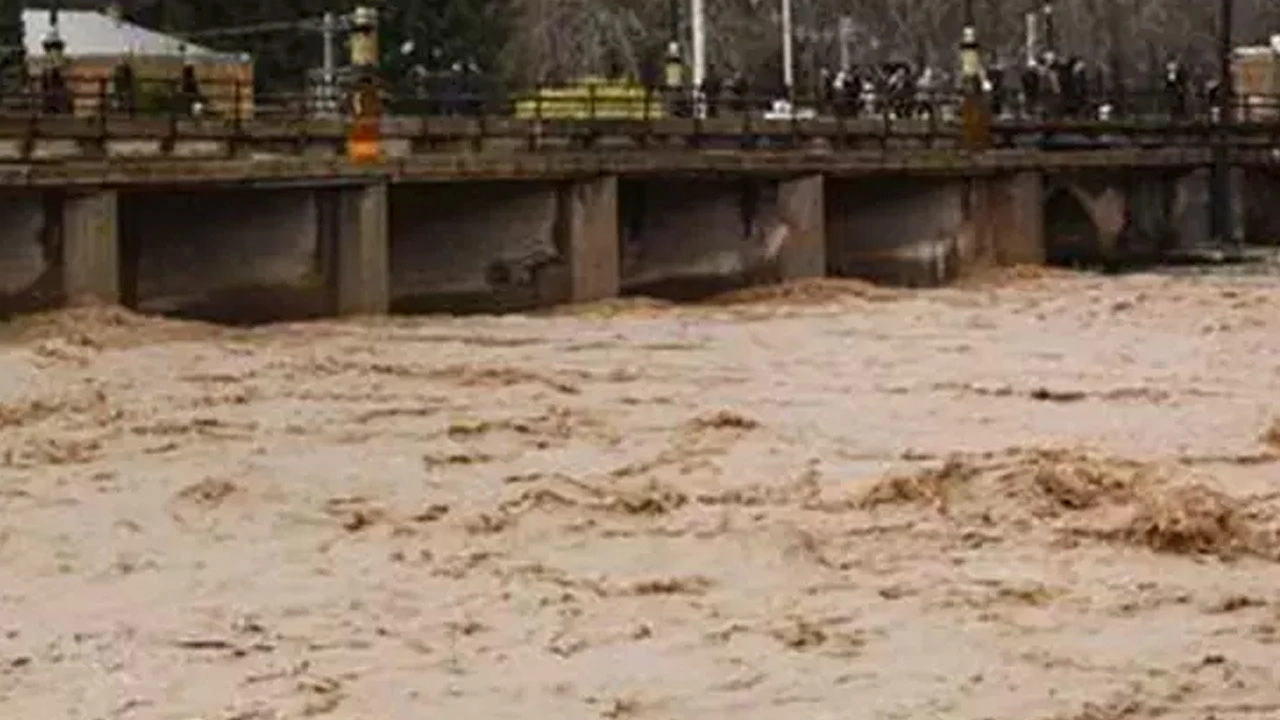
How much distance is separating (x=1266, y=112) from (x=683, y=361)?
48.3 meters

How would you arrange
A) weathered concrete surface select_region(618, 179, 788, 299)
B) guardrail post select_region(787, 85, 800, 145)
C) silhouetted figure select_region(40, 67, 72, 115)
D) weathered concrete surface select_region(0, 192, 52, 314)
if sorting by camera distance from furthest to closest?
guardrail post select_region(787, 85, 800, 145) → weathered concrete surface select_region(618, 179, 788, 299) → silhouetted figure select_region(40, 67, 72, 115) → weathered concrete surface select_region(0, 192, 52, 314)

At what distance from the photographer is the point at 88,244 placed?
126ft

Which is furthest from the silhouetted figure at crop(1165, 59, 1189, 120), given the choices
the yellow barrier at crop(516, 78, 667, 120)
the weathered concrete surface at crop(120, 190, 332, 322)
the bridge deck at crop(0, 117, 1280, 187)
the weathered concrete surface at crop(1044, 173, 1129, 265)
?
the weathered concrete surface at crop(120, 190, 332, 322)

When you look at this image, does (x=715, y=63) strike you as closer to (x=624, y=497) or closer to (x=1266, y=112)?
(x=1266, y=112)

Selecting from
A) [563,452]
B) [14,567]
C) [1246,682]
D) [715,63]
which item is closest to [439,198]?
[563,452]

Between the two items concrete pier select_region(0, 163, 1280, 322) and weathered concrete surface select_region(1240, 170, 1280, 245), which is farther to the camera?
weathered concrete surface select_region(1240, 170, 1280, 245)

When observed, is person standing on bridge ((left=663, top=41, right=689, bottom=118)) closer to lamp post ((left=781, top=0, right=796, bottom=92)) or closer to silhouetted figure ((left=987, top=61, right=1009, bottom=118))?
silhouetted figure ((left=987, top=61, right=1009, bottom=118))

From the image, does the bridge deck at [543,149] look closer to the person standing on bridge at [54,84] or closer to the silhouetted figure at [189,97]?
the person standing on bridge at [54,84]

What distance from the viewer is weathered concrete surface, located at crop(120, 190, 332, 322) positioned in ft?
134

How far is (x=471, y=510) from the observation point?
21.8 meters

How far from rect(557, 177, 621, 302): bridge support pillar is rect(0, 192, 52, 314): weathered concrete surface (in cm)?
1184

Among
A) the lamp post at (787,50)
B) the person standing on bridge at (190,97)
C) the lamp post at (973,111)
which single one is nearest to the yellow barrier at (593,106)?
the person standing on bridge at (190,97)

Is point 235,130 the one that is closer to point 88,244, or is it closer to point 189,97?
point 88,244

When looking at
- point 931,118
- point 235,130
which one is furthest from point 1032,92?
point 235,130
